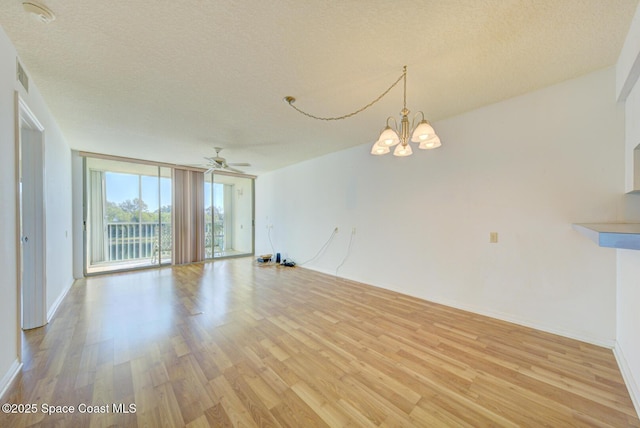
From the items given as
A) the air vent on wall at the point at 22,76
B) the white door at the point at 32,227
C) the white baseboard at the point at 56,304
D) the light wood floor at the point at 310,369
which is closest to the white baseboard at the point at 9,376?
the light wood floor at the point at 310,369

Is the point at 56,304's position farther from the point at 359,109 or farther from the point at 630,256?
the point at 630,256

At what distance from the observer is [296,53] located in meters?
1.94

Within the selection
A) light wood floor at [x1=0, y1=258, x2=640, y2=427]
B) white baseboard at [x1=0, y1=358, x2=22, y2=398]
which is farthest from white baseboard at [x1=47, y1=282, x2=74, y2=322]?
white baseboard at [x1=0, y1=358, x2=22, y2=398]

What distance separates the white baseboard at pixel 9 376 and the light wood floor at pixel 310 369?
0.04 meters

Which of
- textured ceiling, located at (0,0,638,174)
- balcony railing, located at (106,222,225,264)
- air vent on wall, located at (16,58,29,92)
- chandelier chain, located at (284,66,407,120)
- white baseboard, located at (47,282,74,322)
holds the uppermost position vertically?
textured ceiling, located at (0,0,638,174)

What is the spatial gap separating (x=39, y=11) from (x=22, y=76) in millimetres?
985

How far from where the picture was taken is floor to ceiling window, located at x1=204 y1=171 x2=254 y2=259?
22.2 feet

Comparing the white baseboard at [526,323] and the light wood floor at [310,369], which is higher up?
the white baseboard at [526,323]

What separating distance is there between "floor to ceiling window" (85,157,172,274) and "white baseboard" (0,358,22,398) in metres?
4.11

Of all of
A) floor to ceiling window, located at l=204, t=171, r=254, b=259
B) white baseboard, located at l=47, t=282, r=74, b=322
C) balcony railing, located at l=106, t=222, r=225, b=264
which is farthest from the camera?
floor to ceiling window, located at l=204, t=171, r=254, b=259

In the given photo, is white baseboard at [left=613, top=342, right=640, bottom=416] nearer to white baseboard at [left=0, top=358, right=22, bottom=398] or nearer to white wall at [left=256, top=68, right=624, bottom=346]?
white wall at [left=256, top=68, right=624, bottom=346]

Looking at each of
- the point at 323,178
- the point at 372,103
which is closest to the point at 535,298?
the point at 372,103

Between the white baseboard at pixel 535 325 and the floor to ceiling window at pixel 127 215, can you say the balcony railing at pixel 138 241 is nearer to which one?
the floor to ceiling window at pixel 127 215

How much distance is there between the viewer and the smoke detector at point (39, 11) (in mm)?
1453
